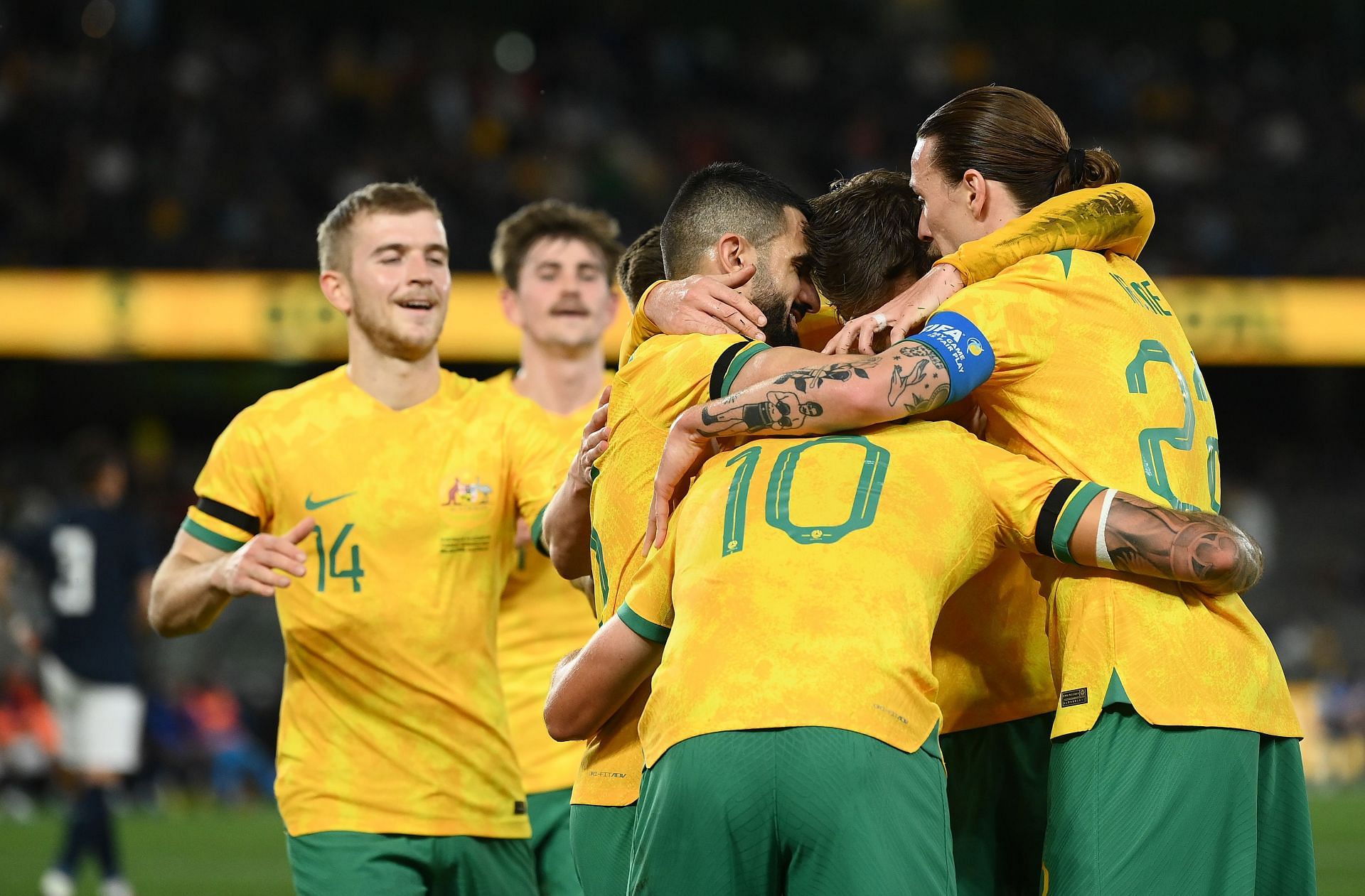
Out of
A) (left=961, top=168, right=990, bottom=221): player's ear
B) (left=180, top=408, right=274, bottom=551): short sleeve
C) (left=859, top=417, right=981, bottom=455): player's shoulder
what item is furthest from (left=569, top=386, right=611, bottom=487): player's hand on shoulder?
(left=180, top=408, right=274, bottom=551): short sleeve

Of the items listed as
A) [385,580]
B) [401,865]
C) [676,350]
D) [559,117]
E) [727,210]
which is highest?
[559,117]

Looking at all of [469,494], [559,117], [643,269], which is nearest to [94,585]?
[469,494]

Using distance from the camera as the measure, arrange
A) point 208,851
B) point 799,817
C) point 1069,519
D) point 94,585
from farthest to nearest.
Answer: point 208,851, point 94,585, point 1069,519, point 799,817

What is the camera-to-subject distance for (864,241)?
370cm

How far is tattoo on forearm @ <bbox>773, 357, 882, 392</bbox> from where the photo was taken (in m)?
3.12

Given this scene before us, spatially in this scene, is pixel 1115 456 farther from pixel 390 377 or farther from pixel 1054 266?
pixel 390 377

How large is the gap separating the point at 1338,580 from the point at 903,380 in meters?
20.3

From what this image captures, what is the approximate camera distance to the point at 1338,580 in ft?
70.5

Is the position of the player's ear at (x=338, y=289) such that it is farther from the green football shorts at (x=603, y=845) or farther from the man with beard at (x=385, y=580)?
the green football shorts at (x=603, y=845)

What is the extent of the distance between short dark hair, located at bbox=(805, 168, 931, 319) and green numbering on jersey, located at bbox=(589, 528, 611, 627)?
0.78 metres

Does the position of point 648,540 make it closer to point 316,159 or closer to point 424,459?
point 424,459

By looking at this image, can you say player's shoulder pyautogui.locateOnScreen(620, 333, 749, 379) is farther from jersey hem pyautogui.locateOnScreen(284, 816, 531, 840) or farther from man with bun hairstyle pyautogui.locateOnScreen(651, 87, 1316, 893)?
jersey hem pyautogui.locateOnScreen(284, 816, 531, 840)

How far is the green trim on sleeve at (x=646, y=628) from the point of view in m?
3.21

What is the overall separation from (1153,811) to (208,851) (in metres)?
10.1
